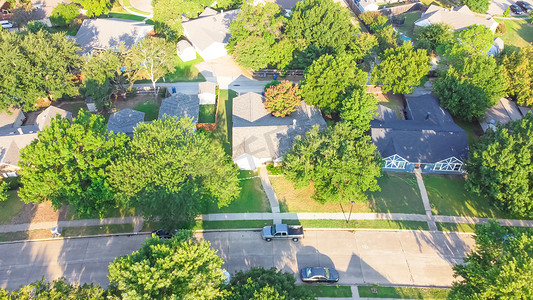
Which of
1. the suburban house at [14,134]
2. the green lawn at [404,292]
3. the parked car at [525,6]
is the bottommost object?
the green lawn at [404,292]

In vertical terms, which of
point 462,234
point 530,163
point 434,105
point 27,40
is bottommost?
point 462,234

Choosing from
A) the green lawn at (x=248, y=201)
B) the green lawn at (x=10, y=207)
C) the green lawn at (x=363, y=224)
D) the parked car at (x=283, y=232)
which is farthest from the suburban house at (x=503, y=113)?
the green lawn at (x=10, y=207)

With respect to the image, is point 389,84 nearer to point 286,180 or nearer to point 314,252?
point 286,180

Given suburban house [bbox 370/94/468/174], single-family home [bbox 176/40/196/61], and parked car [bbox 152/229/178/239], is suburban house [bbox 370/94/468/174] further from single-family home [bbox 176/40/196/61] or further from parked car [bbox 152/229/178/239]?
single-family home [bbox 176/40/196/61]

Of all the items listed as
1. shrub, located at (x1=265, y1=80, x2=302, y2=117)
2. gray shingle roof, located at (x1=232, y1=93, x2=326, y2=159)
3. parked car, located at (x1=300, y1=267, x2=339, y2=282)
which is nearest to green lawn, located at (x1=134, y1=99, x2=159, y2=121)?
gray shingle roof, located at (x1=232, y1=93, x2=326, y2=159)

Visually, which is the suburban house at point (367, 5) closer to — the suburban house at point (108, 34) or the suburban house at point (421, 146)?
the suburban house at point (421, 146)

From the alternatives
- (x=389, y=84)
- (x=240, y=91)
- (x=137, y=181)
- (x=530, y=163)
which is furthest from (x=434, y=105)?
(x=137, y=181)
